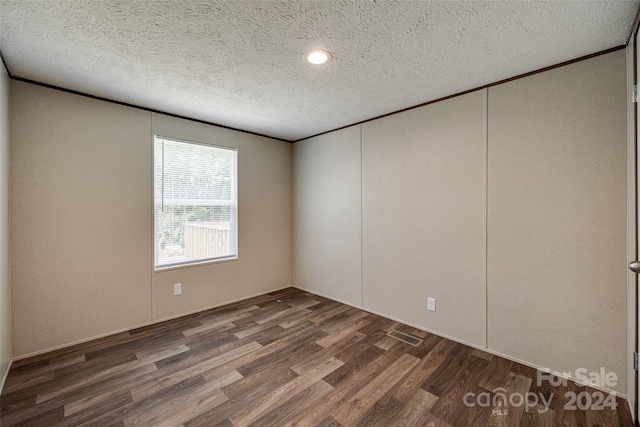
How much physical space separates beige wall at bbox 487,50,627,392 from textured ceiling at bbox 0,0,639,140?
265mm

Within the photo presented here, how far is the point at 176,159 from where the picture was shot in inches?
130

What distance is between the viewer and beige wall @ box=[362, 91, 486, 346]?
2564 millimetres

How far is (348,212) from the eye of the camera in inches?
146

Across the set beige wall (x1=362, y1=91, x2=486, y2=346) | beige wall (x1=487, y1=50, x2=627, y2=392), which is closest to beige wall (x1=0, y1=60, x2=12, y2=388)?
beige wall (x1=362, y1=91, x2=486, y2=346)

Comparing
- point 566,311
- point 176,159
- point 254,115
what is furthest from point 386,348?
point 176,159

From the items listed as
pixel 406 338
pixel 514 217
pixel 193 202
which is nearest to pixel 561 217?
pixel 514 217

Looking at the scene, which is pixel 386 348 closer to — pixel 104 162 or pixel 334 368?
pixel 334 368

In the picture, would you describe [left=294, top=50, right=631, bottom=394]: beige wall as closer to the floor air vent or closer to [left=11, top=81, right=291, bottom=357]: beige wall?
the floor air vent

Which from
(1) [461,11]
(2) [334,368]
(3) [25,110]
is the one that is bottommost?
(2) [334,368]

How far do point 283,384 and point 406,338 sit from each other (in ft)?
4.38

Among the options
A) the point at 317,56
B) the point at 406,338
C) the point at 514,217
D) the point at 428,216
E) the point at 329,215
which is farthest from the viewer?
the point at 329,215

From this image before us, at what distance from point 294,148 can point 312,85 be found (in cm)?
204

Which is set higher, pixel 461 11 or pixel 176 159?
pixel 461 11

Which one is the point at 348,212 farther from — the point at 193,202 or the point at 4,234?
the point at 4,234
